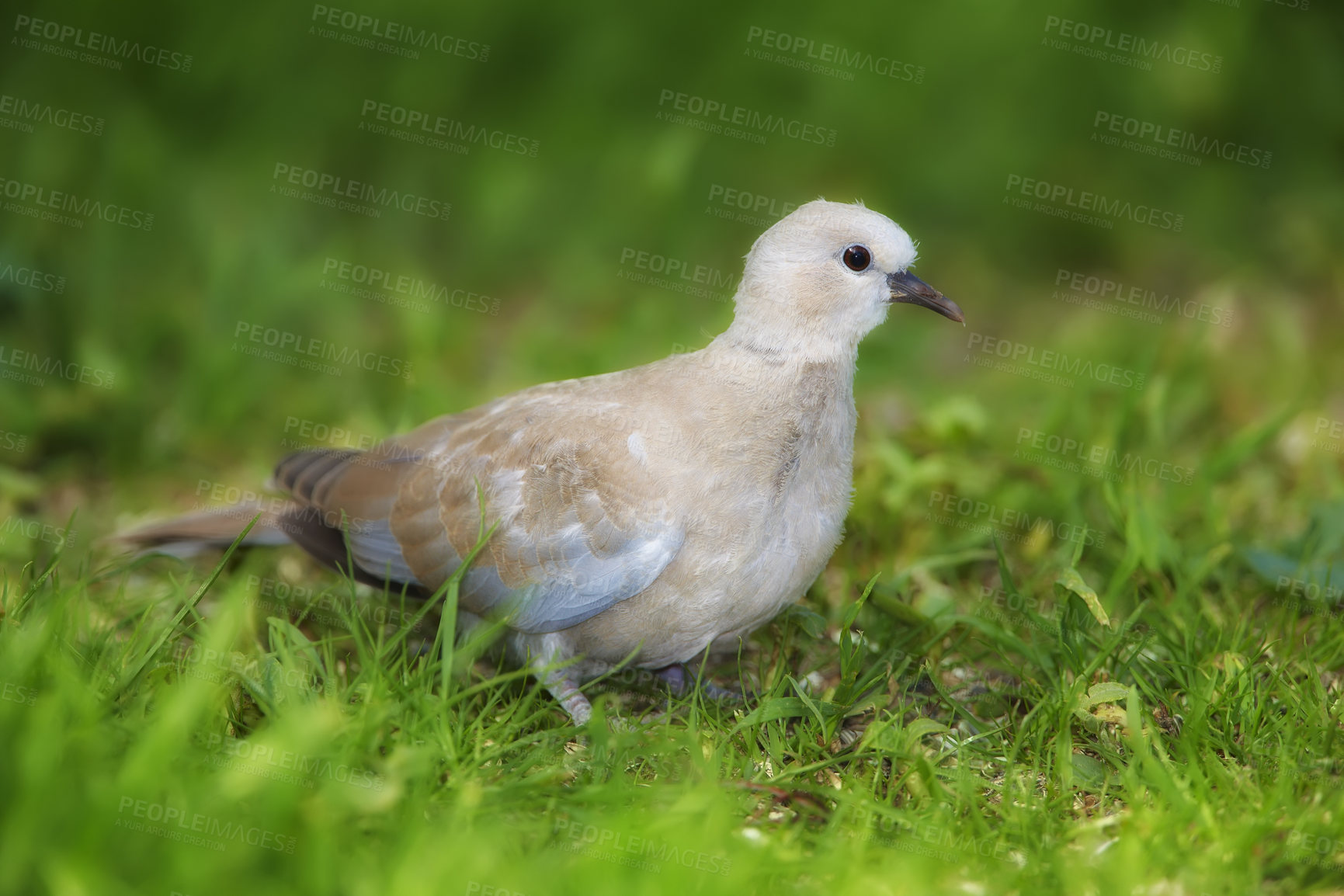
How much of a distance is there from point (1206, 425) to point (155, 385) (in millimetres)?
4875

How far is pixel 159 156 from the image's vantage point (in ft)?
20.2

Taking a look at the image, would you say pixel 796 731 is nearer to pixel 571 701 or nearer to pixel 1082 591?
pixel 571 701

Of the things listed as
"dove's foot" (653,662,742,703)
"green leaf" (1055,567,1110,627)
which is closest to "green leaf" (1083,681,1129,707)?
"green leaf" (1055,567,1110,627)

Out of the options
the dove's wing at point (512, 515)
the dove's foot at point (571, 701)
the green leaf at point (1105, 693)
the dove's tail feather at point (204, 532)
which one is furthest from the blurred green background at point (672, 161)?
the green leaf at point (1105, 693)

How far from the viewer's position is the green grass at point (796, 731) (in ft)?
8.36

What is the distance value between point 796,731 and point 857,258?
141cm

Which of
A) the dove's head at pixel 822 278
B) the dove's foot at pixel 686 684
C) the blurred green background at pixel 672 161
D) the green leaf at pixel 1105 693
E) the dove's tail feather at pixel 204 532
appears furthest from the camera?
the blurred green background at pixel 672 161

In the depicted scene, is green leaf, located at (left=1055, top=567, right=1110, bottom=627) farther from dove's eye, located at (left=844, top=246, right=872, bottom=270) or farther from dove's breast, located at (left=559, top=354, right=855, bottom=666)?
dove's eye, located at (left=844, top=246, right=872, bottom=270)

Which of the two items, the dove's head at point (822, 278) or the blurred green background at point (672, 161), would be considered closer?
the dove's head at point (822, 278)

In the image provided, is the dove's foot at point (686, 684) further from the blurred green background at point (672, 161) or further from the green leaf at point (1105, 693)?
the blurred green background at point (672, 161)

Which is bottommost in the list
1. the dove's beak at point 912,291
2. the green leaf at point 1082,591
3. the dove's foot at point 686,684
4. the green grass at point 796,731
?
the dove's foot at point 686,684

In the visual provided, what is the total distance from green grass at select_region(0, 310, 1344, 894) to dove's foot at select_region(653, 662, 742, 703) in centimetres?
9

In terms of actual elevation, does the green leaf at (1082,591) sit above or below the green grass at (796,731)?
above

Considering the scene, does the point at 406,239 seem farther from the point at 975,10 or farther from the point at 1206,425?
the point at 1206,425
